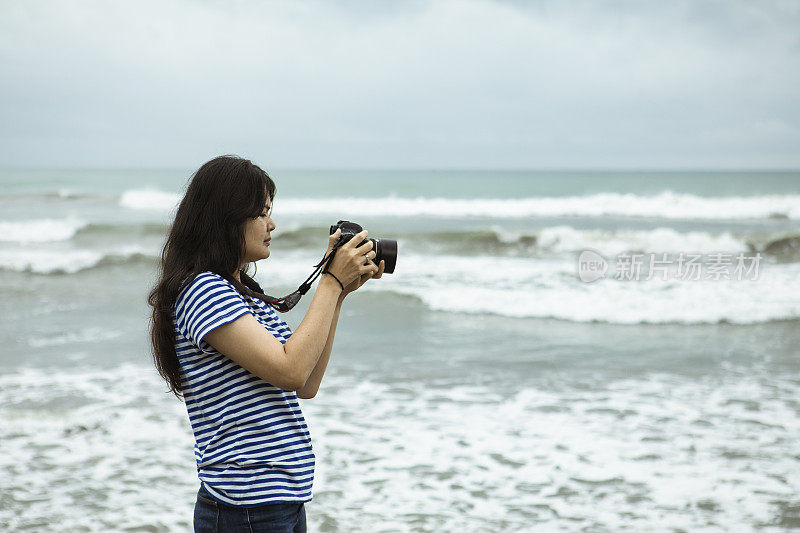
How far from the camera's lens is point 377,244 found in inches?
72.9

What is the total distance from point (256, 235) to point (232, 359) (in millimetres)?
305

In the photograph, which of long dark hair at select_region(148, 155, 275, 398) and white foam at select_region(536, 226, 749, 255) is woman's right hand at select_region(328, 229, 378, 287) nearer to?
long dark hair at select_region(148, 155, 275, 398)

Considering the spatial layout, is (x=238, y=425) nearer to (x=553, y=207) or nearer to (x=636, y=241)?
(x=636, y=241)

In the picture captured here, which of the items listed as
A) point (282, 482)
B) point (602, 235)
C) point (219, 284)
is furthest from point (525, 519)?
point (602, 235)

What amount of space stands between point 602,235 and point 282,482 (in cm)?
1739

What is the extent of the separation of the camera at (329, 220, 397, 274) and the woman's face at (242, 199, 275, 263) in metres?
0.16

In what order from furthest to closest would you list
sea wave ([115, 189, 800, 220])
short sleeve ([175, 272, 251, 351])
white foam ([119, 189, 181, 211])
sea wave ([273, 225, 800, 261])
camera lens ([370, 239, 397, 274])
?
1. white foam ([119, 189, 181, 211])
2. sea wave ([115, 189, 800, 220])
3. sea wave ([273, 225, 800, 261])
4. camera lens ([370, 239, 397, 274])
5. short sleeve ([175, 272, 251, 351])

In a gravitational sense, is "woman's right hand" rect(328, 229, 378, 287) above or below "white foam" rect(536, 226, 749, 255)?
above

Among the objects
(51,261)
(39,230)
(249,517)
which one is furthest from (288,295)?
(39,230)

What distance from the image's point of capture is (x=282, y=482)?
1.69 meters

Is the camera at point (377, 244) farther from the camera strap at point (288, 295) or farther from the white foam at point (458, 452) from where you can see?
the white foam at point (458, 452)

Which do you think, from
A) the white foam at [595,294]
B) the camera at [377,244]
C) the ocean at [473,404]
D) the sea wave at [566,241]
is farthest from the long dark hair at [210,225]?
the sea wave at [566,241]

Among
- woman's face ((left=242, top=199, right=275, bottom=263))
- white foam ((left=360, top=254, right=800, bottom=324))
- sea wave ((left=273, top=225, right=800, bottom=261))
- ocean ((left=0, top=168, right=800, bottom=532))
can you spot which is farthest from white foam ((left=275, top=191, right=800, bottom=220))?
woman's face ((left=242, top=199, right=275, bottom=263))

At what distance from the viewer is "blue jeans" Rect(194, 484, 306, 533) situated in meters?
1.70
